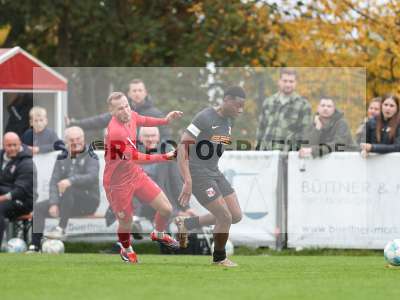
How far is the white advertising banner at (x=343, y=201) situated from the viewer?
17.9 metres

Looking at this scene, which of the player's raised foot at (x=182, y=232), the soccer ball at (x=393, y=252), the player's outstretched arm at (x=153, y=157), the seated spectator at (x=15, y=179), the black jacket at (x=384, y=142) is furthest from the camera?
the seated spectator at (x=15, y=179)

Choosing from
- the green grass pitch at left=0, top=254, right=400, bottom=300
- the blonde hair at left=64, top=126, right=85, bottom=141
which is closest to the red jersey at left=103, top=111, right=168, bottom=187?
the green grass pitch at left=0, top=254, right=400, bottom=300

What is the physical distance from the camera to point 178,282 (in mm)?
11250

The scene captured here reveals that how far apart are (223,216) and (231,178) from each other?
4.65 metres

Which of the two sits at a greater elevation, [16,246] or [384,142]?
[384,142]

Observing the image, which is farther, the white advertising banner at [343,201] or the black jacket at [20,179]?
the black jacket at [20,179]

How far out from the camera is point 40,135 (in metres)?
19.2

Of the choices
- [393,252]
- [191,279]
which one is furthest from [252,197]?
[191,279]

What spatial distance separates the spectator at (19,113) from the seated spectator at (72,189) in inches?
118

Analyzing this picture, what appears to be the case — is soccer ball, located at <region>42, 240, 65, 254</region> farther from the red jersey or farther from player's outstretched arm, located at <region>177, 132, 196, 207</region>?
player's outstretched arm, located at <region>177, 132, 196, 207</region>

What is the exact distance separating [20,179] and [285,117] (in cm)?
431

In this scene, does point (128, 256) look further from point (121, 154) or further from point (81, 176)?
point (81, 176)

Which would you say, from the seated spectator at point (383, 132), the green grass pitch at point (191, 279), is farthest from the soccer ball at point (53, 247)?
the seated spectator at point (383, 132)

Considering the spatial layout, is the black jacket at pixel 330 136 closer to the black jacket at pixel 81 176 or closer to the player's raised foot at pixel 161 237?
the black jacket at pixel 81 176
